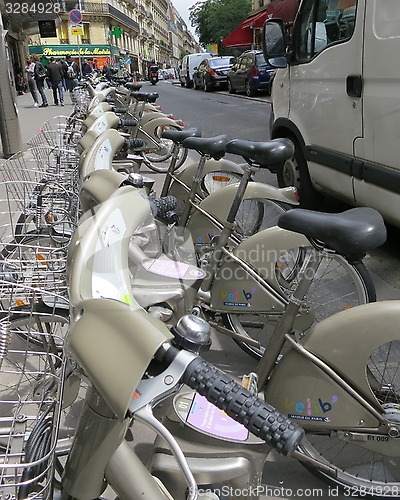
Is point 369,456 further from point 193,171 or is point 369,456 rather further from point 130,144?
point 193,171

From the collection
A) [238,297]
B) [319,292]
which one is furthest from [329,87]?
[238,297]

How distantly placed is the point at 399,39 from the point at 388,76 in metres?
0.24

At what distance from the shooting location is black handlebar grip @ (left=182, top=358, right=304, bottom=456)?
2.94 feet

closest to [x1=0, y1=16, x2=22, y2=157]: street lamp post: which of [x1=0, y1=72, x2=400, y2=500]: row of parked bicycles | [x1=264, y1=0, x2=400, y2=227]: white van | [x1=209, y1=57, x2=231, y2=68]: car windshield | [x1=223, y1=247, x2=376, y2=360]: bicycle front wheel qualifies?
[x1=0, y1=72, x2=400, y2=500]: row of parked bicycles

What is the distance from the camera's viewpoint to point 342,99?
4070 millimetres

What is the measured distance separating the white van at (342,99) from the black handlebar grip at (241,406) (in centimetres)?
237

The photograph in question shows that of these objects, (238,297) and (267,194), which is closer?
Answer: (238,297)

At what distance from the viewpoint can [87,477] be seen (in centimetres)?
108

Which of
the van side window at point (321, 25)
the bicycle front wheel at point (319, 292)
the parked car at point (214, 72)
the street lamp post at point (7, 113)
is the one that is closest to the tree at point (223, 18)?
the parked car at point (214, 72)

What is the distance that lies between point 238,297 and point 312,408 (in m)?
0.98

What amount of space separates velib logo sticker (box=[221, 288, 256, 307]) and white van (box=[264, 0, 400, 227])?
32.5 inches

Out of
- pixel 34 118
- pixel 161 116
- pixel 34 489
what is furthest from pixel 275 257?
pixel 34 118

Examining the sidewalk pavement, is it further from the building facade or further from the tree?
the tree

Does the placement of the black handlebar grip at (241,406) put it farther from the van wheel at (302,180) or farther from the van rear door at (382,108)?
the van wheel at (302,180)
